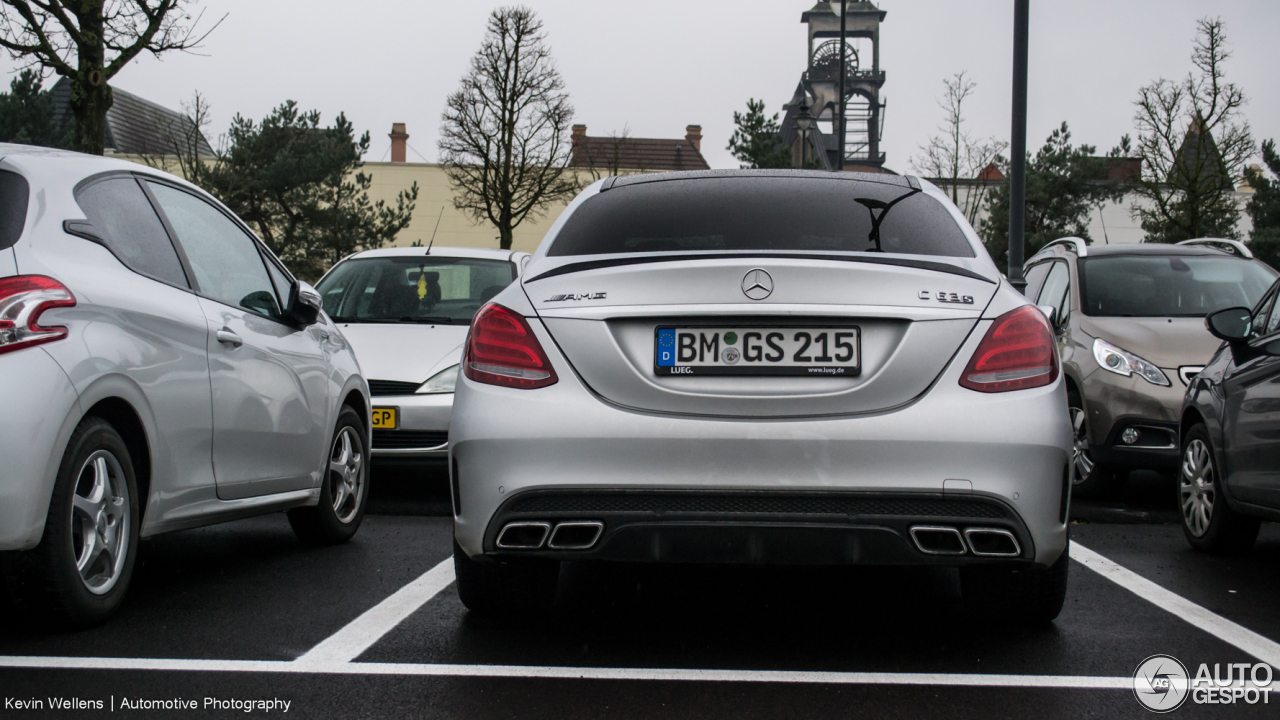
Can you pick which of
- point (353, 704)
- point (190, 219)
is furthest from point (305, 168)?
point (353, 704)

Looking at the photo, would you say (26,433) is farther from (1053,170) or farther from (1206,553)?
(1053,170)

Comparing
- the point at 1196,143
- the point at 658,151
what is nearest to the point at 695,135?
the point at 658,151

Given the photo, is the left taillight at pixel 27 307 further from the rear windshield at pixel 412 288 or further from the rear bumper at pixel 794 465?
the rear windshield at pixel 412 288

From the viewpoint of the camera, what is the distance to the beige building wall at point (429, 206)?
6025cm

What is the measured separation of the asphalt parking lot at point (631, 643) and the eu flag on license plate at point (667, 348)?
2.96ft

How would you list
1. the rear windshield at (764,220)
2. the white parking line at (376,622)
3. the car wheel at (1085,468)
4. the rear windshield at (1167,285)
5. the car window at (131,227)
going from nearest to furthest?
the white parking line at (376,622) < the rear windshield at (764,220) < the car window at (131,227) < the car wheel at (1085,468) < the rear windshield at (1167,285)

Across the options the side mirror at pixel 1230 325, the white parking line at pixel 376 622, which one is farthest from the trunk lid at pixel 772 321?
the side mirror at pixel 1230 325

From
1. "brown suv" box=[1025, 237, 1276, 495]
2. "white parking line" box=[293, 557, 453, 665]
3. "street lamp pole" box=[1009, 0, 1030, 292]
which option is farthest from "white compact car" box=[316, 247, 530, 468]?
"street lamp pole" box=[1009, 0, 1030, 292]

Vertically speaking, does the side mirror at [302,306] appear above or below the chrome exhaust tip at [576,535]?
above

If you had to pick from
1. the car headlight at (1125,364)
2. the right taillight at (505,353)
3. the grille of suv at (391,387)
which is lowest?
the grille of suv at (391,387)

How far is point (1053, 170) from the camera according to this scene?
51219 millimetres

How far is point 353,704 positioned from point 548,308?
4.07 ft

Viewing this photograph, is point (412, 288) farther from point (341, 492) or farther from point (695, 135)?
point (695, 135)

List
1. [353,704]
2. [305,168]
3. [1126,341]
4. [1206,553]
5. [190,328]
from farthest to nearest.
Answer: [305,168] → [1126,341] → [1206,553] → [190,328] → [353,704]
